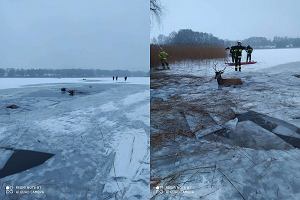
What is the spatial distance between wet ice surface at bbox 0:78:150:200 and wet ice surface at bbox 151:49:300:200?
0.32 metres

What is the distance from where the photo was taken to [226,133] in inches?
144

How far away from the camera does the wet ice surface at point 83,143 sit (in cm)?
317

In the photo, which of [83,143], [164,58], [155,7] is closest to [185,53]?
[164,58]

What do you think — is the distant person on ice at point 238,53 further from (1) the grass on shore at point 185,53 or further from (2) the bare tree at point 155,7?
(2) the bare tree at point 155,7

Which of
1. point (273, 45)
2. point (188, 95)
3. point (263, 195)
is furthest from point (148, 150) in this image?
point (273, 45)

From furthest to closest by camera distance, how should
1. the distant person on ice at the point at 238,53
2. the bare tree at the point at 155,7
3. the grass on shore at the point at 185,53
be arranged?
the bare tree at the point at 155,7 < the grass on shore at the point at 185,53 < the distant person on ice at the point at 238,53

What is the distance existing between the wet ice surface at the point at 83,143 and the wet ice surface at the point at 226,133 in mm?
317

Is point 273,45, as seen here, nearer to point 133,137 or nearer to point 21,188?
point 133,137

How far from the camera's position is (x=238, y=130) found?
367 centimetres

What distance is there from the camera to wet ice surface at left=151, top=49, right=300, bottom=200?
9.67ft

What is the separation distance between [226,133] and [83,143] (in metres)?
1.91

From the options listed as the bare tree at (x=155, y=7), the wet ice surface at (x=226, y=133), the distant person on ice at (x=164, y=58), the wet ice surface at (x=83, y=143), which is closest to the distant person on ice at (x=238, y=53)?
the wet ice surface at (x=226, y=133)

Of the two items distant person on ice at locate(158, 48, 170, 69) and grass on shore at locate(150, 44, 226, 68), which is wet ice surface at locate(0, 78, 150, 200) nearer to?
distant person on ice at locate(158, 48, 170, 69)

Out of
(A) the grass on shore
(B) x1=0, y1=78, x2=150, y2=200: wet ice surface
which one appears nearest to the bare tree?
(A) the grass on shore
